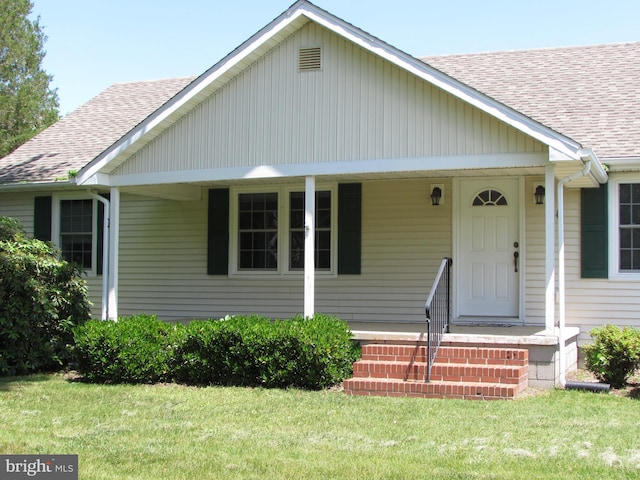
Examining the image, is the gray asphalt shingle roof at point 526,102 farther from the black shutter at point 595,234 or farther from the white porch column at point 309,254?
the white porch column at point 309,254

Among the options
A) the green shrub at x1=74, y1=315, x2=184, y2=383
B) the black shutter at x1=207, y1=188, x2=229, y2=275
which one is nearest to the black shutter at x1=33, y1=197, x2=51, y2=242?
the black shutter at x1=207, y1=188, x2=229, y2=275

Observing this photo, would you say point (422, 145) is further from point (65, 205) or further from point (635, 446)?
point (65, 205)

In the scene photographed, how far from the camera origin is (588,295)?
10.6 meters

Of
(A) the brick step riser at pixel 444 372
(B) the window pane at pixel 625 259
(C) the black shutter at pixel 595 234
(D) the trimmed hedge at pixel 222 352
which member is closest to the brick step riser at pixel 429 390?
(A) the brick step riser at pixel 444 372

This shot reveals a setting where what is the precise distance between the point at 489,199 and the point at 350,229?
215 centimetres

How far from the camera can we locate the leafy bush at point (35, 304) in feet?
32.8

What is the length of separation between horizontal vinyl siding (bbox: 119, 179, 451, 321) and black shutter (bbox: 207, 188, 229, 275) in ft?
0.66

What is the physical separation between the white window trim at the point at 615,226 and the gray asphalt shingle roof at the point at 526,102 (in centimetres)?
41

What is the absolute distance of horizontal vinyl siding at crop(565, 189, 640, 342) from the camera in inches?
412

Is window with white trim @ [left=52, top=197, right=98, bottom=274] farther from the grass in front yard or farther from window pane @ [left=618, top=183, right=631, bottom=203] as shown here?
window pane @ [left=618, top=183, right=631, bottom=203]

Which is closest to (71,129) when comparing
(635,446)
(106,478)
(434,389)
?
(434,389)

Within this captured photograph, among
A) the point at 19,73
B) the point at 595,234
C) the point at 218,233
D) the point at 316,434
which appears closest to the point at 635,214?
the point at 595,234

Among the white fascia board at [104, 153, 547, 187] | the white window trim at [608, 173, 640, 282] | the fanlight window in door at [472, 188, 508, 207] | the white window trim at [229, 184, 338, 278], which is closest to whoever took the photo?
the white fascia board at [104, 153, 547, 187]

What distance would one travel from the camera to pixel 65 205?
536 inches
